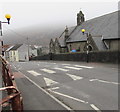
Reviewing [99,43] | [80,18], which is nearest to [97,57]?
[99,43]

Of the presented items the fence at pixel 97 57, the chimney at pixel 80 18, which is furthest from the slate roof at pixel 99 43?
the chimney at pixel 80 18

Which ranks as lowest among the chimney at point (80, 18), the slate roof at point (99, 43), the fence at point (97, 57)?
the fence at point (97, 57)

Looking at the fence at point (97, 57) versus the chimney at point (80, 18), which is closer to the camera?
the fence at point (97, 57)

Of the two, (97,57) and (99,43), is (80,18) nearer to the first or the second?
(99,43)

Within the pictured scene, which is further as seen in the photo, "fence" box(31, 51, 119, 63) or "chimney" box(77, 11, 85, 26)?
"chimney" box(77, 11, 85, 26)

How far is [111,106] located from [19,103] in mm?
3887

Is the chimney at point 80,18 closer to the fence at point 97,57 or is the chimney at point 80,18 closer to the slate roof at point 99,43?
the slate roof at point 99,43

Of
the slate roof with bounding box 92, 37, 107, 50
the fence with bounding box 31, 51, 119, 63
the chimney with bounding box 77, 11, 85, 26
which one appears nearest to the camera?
the fence with bounding box 31, 51, 119, 63

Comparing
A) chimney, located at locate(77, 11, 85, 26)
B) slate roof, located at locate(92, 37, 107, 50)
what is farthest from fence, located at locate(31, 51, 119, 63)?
chimney, located at locate(77, 11, 85, 26)

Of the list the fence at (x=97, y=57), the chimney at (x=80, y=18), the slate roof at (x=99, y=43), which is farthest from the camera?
the chimney at (x=80, y=18)

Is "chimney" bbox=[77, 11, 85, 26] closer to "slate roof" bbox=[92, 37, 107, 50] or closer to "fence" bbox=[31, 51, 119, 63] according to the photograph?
"slate roof" bbox=[92, 37, 107, 50]

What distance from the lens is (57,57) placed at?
104 ft

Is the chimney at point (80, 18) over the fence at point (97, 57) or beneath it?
over

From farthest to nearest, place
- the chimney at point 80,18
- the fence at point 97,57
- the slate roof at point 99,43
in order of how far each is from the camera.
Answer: the chimney at point 80,18 < the slate roof at point 99,43 < the fence at point 97,57
